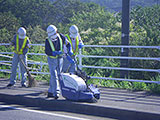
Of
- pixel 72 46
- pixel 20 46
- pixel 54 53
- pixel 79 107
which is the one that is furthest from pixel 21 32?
pixel 79 107

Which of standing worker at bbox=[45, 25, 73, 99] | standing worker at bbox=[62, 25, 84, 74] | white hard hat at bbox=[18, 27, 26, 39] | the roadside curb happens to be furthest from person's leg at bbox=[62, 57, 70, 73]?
Result: white hard hat at bbox=[18, 27, 26, 39]

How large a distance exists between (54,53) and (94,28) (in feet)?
72.3

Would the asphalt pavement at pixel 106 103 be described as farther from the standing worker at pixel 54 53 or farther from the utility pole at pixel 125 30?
the utility pole at pixel 125 30

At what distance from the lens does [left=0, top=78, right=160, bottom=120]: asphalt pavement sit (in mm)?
6469

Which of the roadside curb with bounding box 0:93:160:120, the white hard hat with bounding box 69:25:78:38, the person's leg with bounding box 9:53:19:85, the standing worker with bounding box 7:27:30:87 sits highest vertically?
the white hard hat with bounding box 69:25:78:38

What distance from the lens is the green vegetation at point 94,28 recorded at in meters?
11.9

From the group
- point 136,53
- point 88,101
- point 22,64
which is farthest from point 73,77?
point 136,53

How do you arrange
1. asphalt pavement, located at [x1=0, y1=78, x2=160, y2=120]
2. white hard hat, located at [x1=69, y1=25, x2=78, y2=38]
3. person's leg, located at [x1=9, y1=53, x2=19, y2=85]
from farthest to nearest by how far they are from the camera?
person's leg, located at [x1=9, y1=53, x2=19, y2=85] → white hard hat, located at [x1=69, y1=25, x2=78, y2=38] → asphalt pavement, located at [x1=0, y1=78, x2=160, y2=120]

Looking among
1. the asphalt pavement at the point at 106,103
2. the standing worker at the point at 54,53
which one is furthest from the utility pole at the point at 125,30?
the standing worker at the point at 54,53

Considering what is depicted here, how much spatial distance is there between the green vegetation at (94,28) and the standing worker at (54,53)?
250 centimetres

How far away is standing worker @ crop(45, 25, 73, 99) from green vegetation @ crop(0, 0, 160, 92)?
2500 millimetres

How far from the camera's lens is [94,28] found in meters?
29.4

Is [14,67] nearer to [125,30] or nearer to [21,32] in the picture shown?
[21,32]

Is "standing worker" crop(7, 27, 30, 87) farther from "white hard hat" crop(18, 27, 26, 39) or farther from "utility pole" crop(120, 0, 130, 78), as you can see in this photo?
"utility pole" crop(120, 0, 130, 78)
